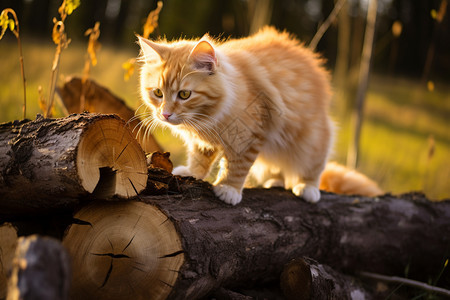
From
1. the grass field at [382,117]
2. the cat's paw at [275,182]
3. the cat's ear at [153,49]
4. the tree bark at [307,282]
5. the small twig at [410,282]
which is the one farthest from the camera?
the grass field at [382,117]

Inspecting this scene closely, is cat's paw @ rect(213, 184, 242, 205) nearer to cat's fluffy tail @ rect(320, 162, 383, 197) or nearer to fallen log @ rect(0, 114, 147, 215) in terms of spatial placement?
fallen log @ rect(0, 114, 147, 215)

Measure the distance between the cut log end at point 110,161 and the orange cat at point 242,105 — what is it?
0.48 metres

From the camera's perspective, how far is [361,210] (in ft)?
8.76

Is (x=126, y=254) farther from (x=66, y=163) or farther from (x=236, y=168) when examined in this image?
(x=236, y=168)

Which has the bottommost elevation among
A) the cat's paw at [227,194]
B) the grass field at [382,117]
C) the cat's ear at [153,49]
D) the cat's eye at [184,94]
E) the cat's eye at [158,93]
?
the grass field at [382,117]

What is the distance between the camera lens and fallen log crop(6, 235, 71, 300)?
104 centimetres

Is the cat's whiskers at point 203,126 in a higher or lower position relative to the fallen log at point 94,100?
higher

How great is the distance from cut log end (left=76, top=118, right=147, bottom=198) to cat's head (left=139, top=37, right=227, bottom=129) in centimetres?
48

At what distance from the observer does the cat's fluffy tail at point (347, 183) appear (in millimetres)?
3139

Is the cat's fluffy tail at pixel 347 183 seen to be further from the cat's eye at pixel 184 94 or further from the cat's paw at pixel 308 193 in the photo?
the cat's eye at pixel 184 94

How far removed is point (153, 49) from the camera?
224 cm

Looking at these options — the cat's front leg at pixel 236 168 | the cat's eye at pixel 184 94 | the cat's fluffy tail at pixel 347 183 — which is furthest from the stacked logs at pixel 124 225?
the cat's fluffy tail at pixel 347 183

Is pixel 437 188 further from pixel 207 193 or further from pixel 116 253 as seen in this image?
pixel 116 253

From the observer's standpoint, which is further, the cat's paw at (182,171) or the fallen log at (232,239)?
the cat's paw at (182,171)
